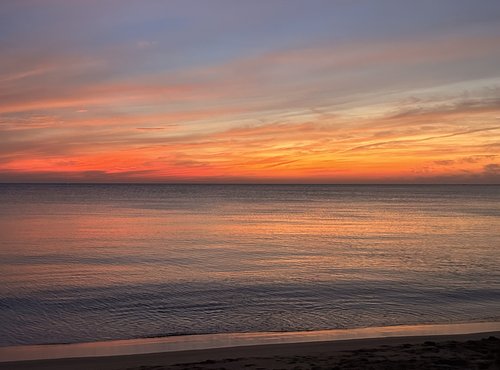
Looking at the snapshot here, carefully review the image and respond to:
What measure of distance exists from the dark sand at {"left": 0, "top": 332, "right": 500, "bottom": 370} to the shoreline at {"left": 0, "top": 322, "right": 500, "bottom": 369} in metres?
0.09

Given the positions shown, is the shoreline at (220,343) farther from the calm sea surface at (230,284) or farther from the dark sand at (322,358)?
the calm sea surface at (230,284)

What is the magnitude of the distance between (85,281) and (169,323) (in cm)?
800

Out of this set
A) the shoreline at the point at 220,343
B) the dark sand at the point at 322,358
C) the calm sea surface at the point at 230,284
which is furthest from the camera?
the calm sea surface at the point at 230,284

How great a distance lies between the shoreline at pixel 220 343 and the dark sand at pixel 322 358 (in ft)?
0.29

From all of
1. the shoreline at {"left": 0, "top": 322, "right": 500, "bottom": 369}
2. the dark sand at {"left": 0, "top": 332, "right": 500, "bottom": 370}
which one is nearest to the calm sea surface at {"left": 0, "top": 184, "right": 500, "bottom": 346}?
the shoreline at {"left": 0, "top": 322, "right": 500, "bottom": 369}

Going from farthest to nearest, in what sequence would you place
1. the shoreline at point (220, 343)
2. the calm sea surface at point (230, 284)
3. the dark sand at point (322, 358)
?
1. the calm sea surface at point (230, 284)
2. the shoreline at point (220, 343)
3. the dark sand at point (322, 358)

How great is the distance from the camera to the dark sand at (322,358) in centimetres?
1008

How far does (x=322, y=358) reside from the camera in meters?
10.8

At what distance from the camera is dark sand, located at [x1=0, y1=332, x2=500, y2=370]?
10078mm

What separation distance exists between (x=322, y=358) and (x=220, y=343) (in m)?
3.29

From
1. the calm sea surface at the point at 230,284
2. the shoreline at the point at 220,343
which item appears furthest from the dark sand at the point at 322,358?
the calm sea surface at the point at 230,284

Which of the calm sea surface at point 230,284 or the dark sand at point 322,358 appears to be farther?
the calm sea surface at point 230,284

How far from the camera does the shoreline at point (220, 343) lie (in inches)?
464

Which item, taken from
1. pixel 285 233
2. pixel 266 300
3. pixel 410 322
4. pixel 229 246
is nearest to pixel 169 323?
pixel 266 300
